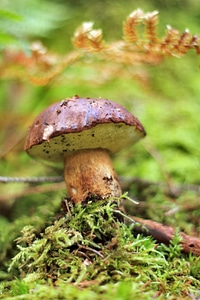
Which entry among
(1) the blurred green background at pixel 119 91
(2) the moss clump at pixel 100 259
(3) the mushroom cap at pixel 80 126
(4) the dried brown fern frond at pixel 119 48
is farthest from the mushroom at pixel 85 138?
(1) the blurred green background at pixel 119 91

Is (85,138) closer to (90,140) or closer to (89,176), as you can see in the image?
(90,140)

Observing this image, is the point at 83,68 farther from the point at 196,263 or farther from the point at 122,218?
the point at 196,263

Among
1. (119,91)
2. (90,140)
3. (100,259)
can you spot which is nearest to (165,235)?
(100,259)

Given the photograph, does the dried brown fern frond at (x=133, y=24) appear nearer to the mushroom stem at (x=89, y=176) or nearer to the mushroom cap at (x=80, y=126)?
the mushroom cap at (x=80, y=126)

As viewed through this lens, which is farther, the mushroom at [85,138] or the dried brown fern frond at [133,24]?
the dried brown fern frond at [133,24]

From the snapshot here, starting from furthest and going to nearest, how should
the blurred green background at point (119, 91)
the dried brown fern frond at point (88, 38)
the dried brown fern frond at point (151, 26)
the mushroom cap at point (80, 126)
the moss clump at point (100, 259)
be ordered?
the blurred green background at point (119, 91), the dried brown fern frond at point (88, 38), the dried brown fern frond at point (151, 26), the mushroom cap at point (80, 126), the moss clump at point (100, 259)

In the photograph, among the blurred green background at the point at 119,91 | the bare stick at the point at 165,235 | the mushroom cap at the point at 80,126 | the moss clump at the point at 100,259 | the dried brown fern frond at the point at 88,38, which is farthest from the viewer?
the blurred green background at the point at 119,91

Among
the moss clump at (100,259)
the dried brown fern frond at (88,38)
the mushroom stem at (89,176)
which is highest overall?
the dried brown fern frond at (88,38)

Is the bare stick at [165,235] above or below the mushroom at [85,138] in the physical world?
below

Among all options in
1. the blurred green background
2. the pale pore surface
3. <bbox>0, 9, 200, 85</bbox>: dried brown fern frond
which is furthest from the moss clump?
<bbox>0, 9, 200, 85</bbox>: dried brown fern frond
